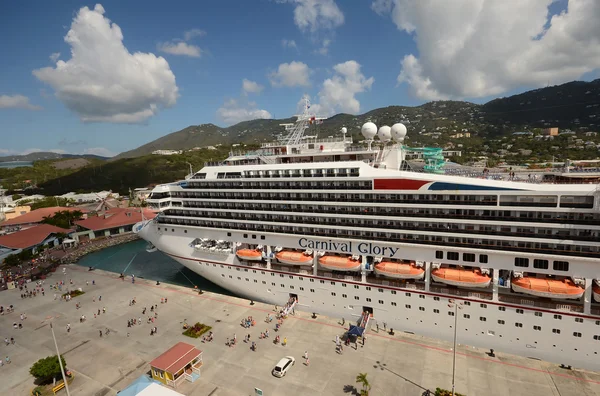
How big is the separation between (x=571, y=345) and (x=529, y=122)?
7363 inches

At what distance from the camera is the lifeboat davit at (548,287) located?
15.6m

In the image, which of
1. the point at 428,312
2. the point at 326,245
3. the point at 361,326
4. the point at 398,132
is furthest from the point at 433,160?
the point at 361,326

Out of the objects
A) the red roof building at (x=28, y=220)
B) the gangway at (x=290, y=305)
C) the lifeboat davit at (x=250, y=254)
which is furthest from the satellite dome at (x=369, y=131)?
the red roof building at (x=28, y=220)

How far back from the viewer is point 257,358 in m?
19.2

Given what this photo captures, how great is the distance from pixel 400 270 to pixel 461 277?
346cm

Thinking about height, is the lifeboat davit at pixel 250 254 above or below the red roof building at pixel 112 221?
above

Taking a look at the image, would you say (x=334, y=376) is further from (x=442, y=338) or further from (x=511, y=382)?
(x=511, y=382)

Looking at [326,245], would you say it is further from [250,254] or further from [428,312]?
[428,312]

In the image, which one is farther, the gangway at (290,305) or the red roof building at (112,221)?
the red roof building at (112,221)

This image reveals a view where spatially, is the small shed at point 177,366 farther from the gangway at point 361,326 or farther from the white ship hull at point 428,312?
Answer: the gangway at point 361,326

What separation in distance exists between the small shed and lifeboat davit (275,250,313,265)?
8380mm

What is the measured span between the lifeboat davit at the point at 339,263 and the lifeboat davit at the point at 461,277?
4.99 meters

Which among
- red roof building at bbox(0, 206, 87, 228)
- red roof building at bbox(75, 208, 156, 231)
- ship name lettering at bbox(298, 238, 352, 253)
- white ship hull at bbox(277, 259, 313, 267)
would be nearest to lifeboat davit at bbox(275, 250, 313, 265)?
white ship hull at bbox(277, 259, 313, 267)

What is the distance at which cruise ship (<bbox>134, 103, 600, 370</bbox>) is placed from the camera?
16.3 metres
